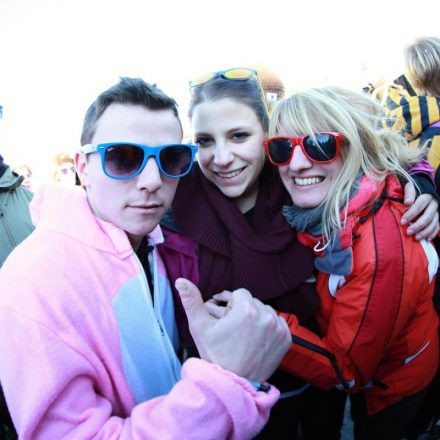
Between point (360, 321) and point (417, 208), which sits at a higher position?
point (417, 208)

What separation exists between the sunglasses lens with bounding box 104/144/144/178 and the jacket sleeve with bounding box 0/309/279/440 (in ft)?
1.86

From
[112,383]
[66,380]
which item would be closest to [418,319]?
[112,383]

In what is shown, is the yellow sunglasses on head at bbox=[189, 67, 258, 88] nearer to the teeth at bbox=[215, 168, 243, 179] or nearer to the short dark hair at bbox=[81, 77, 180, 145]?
the teeth at bbox=[215, 168, 243, 179]

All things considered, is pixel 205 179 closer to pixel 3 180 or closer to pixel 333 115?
pixel 333 115

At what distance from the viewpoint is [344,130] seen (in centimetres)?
158

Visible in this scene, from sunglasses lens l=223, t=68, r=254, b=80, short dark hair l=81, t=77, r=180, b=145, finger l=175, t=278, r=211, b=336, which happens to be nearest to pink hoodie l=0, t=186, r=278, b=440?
finger l=175, t=278, r=211, b=336

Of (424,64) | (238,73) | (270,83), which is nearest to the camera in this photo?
(238,73)

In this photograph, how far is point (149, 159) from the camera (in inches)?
47.5

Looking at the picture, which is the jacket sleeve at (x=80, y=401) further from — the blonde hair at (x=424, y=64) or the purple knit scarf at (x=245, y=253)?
the blonde hair at (x=424, y=64)

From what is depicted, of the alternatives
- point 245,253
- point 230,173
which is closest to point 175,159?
point 230,173

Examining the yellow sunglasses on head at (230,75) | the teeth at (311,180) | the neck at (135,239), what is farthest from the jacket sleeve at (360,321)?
the yellow sunglasses on head at (230,75)

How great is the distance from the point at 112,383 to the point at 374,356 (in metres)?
1.20

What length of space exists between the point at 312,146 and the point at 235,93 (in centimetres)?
53

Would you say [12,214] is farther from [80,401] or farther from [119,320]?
[80,401]
